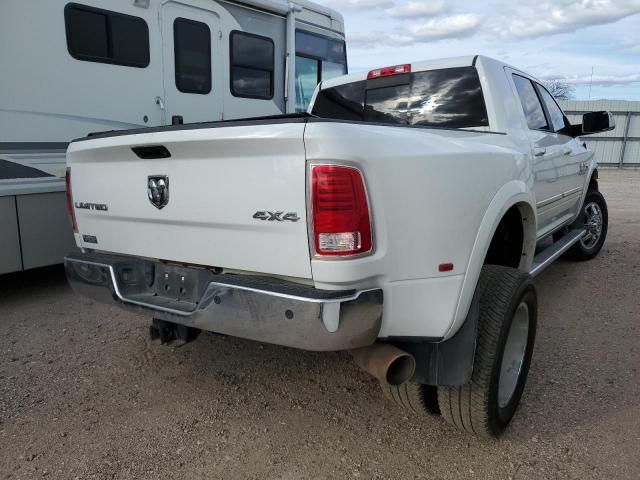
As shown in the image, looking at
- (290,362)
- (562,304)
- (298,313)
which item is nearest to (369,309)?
(298,313)

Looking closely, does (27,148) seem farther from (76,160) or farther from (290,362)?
(290,362)

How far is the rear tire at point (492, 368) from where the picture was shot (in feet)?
8.19

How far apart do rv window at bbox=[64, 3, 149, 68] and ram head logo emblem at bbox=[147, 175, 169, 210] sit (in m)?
3.02

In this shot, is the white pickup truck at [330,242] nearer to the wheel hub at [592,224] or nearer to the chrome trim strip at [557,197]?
the chrome trim strip at [557,197]

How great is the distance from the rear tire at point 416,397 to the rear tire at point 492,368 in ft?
0.28

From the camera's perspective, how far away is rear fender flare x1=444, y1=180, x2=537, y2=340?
238 cm

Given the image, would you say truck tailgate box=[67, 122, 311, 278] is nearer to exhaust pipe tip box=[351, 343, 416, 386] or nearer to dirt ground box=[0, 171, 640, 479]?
exhaust pipe tip box=[351, 343, 416, 386]

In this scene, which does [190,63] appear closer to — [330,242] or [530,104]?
[530,104]

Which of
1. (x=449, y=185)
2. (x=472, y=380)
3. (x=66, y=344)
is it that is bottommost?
(x=66, y=344)

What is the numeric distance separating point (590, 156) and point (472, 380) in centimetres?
409

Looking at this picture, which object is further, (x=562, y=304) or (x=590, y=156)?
(x=590, y=156)

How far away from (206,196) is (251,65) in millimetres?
4606

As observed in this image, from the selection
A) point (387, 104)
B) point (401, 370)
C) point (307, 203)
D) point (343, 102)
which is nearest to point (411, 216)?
point (307, 203)

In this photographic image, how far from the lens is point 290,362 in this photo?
361 cm
